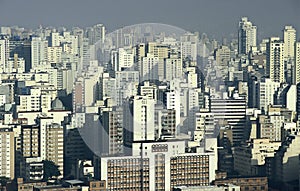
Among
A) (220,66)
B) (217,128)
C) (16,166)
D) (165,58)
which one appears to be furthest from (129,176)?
(220,66)

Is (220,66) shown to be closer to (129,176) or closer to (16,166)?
(16,166)

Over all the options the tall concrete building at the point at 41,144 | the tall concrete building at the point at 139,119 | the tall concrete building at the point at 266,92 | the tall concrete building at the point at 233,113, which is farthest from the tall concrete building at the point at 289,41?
the tall concrete building at the point at 41,144

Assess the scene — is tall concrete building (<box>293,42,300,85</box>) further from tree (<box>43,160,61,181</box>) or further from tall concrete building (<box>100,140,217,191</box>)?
tall concrete building (<box>100,140,217,191</box>)

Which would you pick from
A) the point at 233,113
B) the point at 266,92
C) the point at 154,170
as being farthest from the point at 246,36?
the point at 154,170

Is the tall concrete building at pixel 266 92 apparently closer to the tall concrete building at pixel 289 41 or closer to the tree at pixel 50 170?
the tall concrete building at pixel 289 41

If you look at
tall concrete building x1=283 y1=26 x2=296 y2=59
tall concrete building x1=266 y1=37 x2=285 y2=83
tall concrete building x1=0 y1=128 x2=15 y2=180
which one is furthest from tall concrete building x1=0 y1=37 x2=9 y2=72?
tall concrete building x1=0 y1=128 x2=15 y2=180
